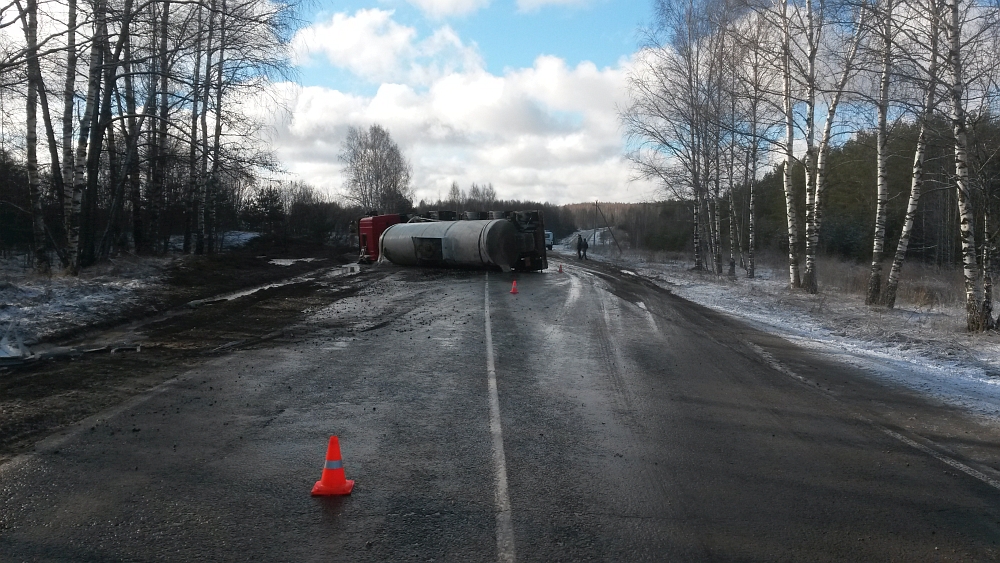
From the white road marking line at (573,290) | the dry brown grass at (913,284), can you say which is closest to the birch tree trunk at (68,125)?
the white road marking line at (573,290)

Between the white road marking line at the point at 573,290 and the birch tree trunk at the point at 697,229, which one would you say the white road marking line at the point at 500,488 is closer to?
the white road marking line at the point at 573,290

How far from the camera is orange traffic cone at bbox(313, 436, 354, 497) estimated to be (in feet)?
15.3

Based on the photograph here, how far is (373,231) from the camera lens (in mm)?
32594

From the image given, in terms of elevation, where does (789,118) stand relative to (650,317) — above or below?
above

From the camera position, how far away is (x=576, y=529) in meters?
4.21

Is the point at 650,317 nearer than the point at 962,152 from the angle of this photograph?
No

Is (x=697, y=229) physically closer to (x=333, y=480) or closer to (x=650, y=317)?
(x=650, y=317)

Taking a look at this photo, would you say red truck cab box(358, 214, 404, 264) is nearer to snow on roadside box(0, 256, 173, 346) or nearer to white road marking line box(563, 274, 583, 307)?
white road marking line box(563, 274, 583, 307)

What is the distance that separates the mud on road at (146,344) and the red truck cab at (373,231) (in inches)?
470

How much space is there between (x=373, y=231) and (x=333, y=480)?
28592 mm

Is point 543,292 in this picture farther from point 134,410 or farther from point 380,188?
point 380,188

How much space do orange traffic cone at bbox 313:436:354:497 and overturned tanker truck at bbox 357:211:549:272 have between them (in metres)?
20.7

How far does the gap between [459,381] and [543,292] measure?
1150 centimetres

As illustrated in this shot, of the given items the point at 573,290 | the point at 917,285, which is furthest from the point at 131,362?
the point at 917,285
